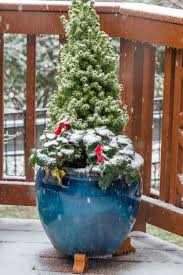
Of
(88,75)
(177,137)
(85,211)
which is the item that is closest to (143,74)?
(177,137)

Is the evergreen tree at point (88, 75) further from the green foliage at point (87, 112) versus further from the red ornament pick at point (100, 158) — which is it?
the red ornament pick at point (100, 158)

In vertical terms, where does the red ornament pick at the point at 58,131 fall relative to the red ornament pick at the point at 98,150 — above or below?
above

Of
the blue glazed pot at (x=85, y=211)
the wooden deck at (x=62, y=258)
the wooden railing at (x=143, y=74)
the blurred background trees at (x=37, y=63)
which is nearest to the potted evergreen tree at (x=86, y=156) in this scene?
the blue glazed pot at (x=85, y=211)

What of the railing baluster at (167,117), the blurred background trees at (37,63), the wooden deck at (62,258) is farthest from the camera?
the blurred background trees at (37,63)

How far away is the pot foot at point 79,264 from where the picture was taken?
3.54 metres

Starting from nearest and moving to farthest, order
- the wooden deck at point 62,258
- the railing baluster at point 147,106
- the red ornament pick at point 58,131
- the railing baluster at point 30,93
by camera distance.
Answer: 1. the red ornament pick at point 58,131
2. the wooden deck at point 62,258
3. the railing baluster at point 147,106
4. the railing baluster at point 30,93

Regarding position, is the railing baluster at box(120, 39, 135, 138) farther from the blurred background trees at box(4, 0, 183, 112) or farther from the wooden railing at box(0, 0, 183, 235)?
the blurred background trees at box(4, 0, 183, 112)

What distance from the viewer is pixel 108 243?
3.55 m

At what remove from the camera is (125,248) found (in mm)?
3828

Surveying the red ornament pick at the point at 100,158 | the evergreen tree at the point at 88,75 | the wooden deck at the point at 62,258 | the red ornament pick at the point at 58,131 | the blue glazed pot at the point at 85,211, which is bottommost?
the wooden deck at the point at 62,258

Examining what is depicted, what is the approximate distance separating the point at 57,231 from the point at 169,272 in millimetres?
631

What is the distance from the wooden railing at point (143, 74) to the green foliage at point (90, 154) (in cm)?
42

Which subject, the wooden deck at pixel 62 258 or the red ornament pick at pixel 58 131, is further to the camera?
the wooden deck at pixel 62 258

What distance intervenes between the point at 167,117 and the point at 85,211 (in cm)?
75
